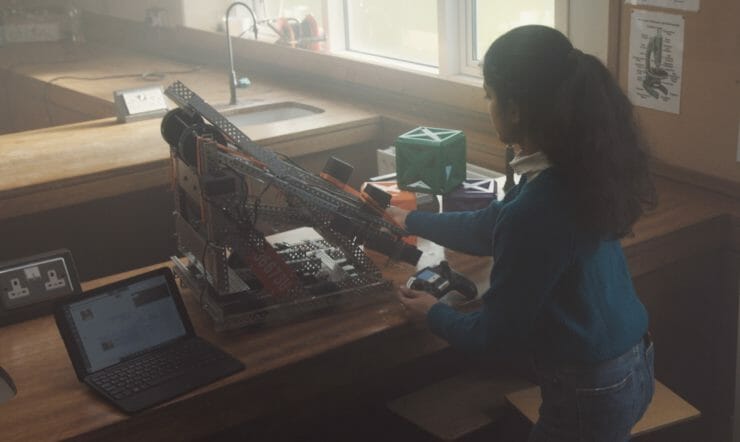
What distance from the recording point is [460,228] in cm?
216

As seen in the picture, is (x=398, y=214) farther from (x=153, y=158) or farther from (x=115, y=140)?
(x=115, y=140)

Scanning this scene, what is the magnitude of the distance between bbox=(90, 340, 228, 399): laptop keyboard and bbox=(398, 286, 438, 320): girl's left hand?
37 centimetres

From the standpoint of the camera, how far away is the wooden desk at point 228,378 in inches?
68.4

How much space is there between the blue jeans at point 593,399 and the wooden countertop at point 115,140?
178 centimetres

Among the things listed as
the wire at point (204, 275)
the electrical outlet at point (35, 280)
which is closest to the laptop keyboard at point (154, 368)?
the wire at point (204, 275)

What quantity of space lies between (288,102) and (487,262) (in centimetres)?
186

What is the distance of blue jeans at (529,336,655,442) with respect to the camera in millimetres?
1751

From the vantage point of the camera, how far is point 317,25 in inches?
170

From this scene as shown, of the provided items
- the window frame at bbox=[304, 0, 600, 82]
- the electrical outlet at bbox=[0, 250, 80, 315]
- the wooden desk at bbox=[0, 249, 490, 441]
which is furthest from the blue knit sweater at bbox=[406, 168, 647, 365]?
the window frame at bbox=[304, 0, 600, 82]

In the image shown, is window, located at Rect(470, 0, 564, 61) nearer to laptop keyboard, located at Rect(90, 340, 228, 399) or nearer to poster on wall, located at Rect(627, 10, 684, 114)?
poster on wall, located at Rect(627, 10, 684, 114)

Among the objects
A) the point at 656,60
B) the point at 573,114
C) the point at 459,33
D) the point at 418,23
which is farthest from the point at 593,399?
the point at 418,23

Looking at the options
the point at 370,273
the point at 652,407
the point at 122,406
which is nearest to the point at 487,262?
the point at 370,273

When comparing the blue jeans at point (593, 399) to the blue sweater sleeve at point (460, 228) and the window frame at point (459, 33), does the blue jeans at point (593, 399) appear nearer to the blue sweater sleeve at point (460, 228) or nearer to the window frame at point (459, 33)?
the blue sweater sleeve at point (460, 228)

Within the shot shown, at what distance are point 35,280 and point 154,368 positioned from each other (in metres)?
0.40
